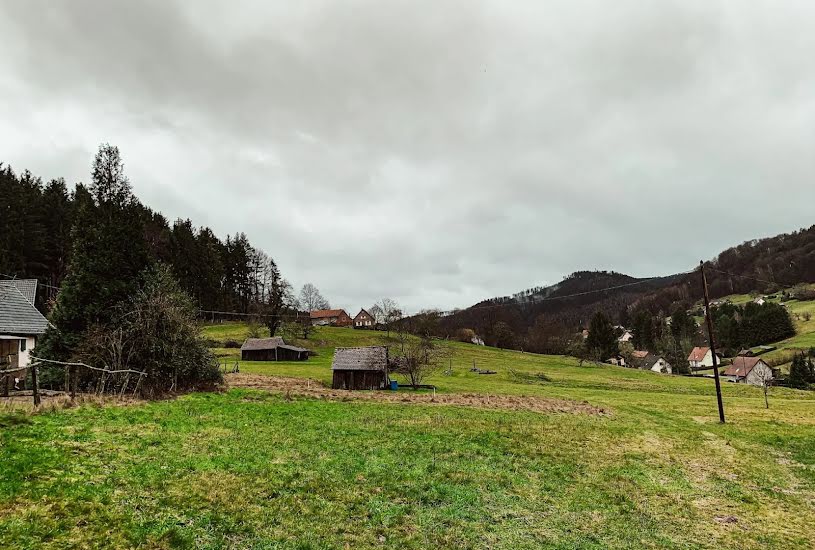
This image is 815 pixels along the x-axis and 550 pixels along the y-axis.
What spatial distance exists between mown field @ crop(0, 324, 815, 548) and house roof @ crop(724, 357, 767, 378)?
323ft

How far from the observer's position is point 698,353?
148 m

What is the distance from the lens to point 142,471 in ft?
34.7

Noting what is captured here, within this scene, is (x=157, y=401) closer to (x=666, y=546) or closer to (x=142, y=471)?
(x=142, y=471)

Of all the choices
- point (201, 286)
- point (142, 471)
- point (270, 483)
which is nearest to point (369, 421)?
point (270, 483)

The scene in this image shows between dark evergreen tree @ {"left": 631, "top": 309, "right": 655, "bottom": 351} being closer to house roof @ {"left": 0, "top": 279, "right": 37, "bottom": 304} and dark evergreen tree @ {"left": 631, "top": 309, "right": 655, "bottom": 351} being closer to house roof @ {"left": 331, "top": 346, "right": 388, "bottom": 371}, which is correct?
house roof @ {"left": 331, "top": 346, "right": 388, "bottom": 371}

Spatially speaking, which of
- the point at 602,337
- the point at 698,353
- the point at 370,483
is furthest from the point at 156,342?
the point at 698,353

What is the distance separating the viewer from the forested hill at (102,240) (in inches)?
2256

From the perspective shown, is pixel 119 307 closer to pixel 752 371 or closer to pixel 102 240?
pixel 102 240

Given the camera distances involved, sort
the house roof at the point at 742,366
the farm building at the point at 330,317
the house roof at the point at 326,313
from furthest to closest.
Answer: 1. the house roof at the point at 326,313
2. the farm building at the point at 330,317
3. the house roof at the point at 742,366

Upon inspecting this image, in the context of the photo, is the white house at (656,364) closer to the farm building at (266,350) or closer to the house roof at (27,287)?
the farm building at (266,350)

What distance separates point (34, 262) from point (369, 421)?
66904 millimetres

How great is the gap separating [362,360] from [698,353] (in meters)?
142

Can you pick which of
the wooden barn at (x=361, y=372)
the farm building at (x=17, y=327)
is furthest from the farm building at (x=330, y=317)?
the farm building at (x=17, y=327)

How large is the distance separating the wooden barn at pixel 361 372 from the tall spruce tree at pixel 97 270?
23275mm
